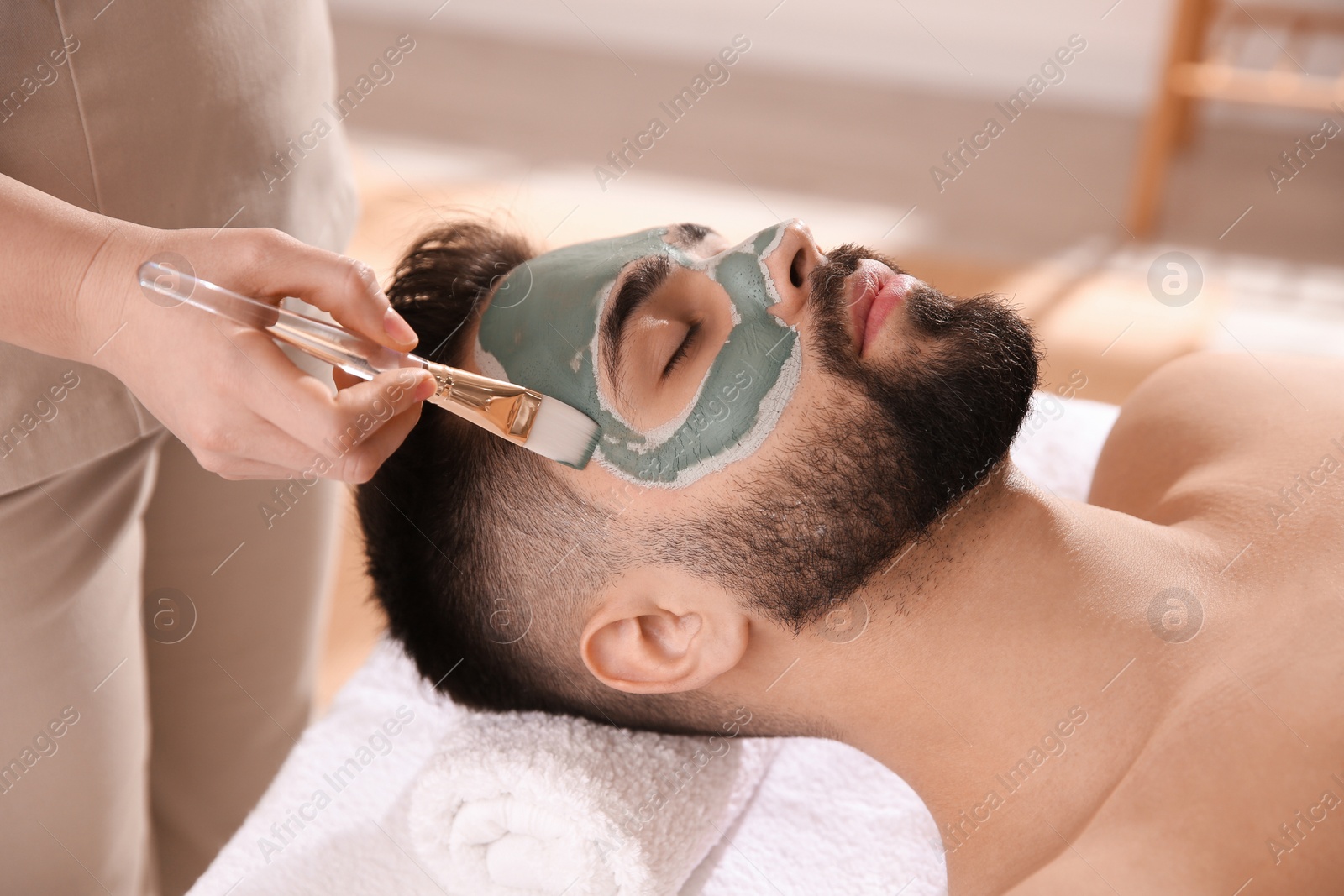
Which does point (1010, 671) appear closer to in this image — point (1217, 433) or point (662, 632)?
point (662, 632)

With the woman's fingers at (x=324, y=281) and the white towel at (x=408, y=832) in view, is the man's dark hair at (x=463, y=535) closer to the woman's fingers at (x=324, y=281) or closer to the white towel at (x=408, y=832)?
the white towel at (x=408, y=832)

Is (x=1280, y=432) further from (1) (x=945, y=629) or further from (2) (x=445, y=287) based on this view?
(2) (x=445, y=287)

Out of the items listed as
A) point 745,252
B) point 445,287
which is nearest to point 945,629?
point 745,252

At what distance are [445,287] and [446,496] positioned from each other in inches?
9.9

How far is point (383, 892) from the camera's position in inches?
47.0

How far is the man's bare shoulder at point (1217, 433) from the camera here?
1.24m

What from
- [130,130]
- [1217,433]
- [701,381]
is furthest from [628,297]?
[1217,433]

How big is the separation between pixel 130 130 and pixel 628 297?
51 centimetres

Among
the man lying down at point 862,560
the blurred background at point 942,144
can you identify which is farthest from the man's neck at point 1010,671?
the blurred background at point 942,144

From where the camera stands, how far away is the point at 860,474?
1.05m

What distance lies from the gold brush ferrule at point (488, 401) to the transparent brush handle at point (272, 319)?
59 mm

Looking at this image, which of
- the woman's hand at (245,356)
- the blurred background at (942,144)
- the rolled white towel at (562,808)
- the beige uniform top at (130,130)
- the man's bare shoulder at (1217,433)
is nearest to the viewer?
the woman's hand at (245,356)

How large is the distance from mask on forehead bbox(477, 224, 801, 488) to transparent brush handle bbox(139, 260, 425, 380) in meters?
0.26

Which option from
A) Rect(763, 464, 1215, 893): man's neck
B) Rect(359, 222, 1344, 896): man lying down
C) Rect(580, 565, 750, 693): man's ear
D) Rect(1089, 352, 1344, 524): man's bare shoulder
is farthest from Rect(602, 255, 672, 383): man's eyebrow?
Rect(1089, 352, 1344, 524): man's bare shoulder
